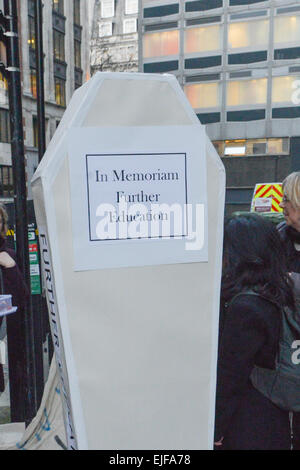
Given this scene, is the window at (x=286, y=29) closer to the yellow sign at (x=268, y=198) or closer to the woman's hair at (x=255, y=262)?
the yellow sign at (x=268, y=198)

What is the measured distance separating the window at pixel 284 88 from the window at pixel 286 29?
6.47ft

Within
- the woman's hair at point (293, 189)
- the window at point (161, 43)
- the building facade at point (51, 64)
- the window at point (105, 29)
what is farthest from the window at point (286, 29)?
the woman's hair at point (293, 189)

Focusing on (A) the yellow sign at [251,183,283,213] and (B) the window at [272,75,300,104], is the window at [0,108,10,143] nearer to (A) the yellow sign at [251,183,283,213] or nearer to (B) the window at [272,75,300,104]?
(B) the window at [272,75,300,104]

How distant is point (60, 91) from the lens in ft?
101

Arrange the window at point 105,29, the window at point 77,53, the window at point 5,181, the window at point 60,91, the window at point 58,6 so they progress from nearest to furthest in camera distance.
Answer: the window at point 5,181, the window at point 58,6, the window at point 60,91, the window at point 77,53, the window at point 105,29

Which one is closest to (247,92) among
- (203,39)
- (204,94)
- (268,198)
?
(204,94)

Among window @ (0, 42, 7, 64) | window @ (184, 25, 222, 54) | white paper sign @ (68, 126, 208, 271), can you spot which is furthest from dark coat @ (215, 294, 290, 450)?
window @ (184, 25, 222, 54)

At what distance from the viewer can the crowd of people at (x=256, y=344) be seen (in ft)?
5.18

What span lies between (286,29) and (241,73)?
3200 mm

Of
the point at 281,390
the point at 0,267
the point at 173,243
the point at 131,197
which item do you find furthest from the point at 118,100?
the point at 0,267

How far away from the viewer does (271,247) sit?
5.57 ft

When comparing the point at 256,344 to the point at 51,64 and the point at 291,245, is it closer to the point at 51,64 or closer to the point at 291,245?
the point at 291,245
